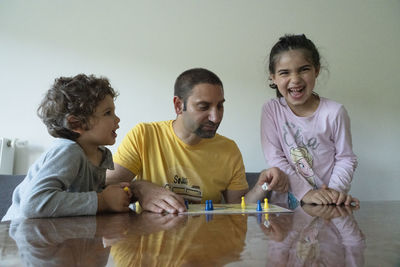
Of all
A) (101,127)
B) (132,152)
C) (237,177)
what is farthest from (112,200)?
(237,177)

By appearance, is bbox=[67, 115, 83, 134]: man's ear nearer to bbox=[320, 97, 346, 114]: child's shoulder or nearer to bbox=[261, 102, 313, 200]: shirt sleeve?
bbox=[261, 102, 313, 200]: shirt sleeve

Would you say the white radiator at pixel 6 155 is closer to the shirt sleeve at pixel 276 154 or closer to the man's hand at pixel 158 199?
the man's hand at pixel 158 199

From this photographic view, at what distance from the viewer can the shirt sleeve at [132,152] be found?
45.3 inches

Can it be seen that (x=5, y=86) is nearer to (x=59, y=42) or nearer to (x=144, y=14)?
(x=59, y=42)

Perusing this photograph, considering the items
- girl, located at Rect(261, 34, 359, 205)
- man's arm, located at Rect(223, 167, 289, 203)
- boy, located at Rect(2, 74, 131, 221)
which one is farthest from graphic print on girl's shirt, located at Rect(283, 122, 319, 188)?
boy, located at Rect(2, 74, 131, 221)

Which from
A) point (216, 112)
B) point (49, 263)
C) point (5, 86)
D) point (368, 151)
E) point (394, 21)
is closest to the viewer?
point (49, 263)

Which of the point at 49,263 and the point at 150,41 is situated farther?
the point at 150,41

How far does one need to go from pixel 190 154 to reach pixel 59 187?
58 centimetres

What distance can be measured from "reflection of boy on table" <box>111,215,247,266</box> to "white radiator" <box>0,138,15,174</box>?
156 centimetres

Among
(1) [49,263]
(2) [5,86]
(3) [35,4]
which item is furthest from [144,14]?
(1) [49,263]

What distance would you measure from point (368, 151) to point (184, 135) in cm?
138

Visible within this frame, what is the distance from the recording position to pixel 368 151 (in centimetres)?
192

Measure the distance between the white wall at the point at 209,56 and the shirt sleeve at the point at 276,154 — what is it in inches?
19.2

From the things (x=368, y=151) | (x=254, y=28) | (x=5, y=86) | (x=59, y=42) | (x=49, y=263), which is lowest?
(x=368, y=151)
